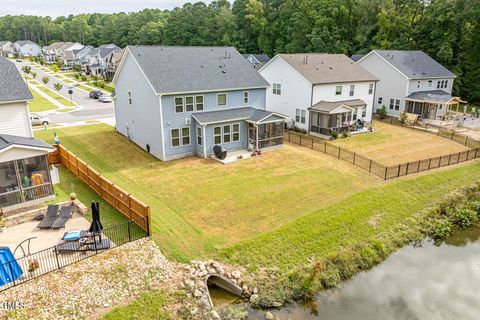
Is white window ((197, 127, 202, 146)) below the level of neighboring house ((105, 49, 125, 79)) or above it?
Result: below

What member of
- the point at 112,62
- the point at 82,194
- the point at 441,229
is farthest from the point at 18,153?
the point at 112,62

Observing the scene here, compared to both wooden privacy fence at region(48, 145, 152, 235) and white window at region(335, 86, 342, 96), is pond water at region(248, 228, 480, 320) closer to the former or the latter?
wooden privacy fence at region(48, 145, 152, 235)

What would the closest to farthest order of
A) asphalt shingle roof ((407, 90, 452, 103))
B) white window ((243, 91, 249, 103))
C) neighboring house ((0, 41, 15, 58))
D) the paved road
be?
white window ((243, 91, 249, 103)) < asphalt shingle roof ((407, 90, 452, 103)) < the paved road < neighboring house ((0, 41, 15, 58))

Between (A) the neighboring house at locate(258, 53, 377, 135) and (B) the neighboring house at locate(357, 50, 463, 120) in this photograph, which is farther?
(B) the neighboring house at locate(357, 50, 463, 120)

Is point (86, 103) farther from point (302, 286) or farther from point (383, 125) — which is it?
point (302, 286)

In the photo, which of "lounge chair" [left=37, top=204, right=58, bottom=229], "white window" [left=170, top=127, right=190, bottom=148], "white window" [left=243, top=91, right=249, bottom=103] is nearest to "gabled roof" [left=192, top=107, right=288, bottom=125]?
"white window" [left=243, top=91, right=249, bottom=103]

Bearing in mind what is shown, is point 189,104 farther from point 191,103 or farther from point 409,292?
point 409,292

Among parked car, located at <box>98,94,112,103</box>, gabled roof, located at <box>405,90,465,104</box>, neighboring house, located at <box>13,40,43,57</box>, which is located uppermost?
neighboring house, located at <box>13,40,43,57</box>

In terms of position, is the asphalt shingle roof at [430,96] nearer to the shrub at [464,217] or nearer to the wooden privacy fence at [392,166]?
the wooden privacy fence at [392,166]
